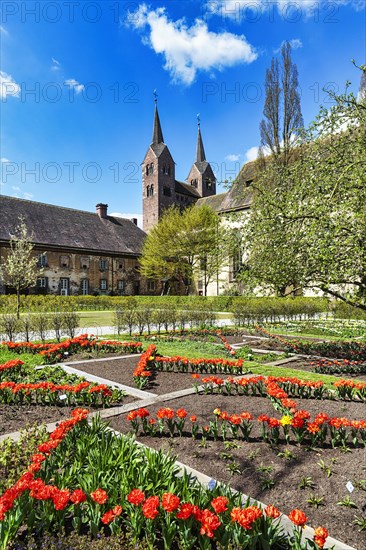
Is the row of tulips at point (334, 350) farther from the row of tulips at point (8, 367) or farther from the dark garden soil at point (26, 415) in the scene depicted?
the row of tulips at point (8, 367)

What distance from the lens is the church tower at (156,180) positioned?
5353cm

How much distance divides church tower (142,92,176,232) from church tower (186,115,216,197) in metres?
9.27

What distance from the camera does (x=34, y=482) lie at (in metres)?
2.29

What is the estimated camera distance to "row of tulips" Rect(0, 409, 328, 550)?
6.64ft

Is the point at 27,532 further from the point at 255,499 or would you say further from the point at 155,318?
the point at 155,318

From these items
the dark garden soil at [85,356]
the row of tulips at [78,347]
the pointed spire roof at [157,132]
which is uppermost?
the pointed spire roof at [157,132]

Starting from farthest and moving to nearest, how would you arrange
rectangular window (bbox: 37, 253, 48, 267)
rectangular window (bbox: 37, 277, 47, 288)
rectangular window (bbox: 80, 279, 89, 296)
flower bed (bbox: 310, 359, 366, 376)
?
rectangular window (bbox: 80, 279, 89, 296) → rectangular window (bbox: 37, 253, 48, 267) → rectangular window (bbox: 37, 277, 47, 288) → flower bed (bbox: 310, 359, 366, 376)

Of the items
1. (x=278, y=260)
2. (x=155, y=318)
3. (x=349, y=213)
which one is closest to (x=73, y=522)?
(x=278, y=260)

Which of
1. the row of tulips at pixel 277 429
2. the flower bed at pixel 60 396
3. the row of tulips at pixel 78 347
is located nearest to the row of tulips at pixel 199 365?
the flower bed at pixel 60 396

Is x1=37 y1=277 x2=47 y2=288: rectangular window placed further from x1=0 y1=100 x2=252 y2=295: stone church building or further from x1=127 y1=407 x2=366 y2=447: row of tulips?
x1=127 y1=407 x2=366 y2=447: row of tulips

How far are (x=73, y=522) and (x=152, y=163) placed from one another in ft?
185

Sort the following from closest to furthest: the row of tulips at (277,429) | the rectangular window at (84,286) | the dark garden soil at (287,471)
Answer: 1. the dark garden soil at (287,471)
2. the row of tulips at (277,429)
3. the rectangular window at (84,286)

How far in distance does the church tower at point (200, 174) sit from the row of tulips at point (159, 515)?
208 ft

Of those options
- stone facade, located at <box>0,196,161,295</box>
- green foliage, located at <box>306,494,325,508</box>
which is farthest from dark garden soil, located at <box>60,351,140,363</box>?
stone facade, located at <box>0,196,161,295</box>
